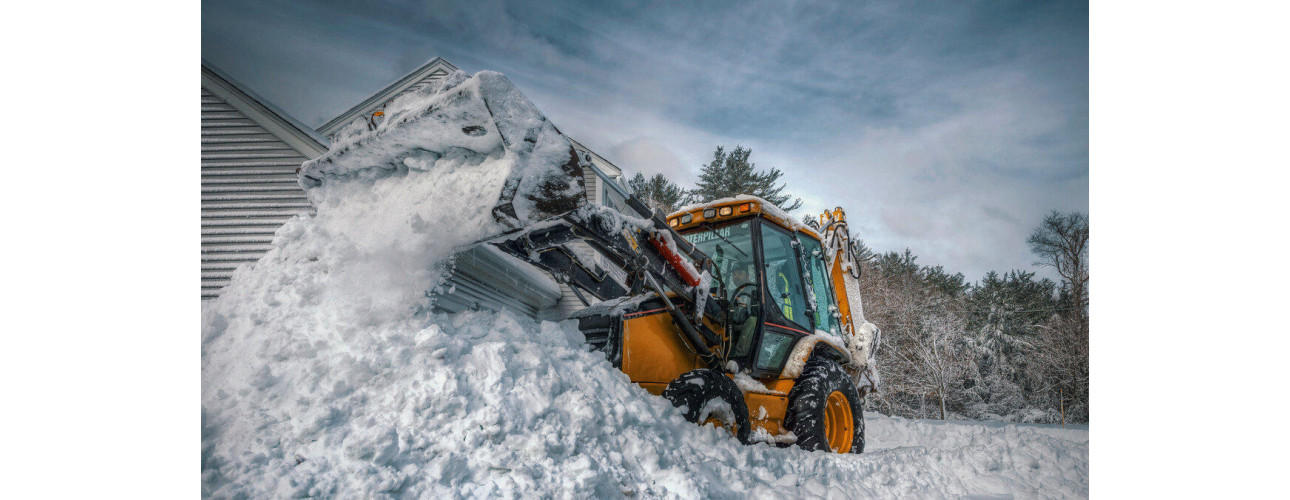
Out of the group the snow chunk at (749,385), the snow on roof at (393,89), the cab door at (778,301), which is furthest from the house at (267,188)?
the cab door at (778,301)

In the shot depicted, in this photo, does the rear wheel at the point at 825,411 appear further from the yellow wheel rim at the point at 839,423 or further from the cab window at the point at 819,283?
the cab window at the point at 819,283

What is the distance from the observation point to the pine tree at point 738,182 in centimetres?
1480

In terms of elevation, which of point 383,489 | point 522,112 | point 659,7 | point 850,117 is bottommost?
point 383,489

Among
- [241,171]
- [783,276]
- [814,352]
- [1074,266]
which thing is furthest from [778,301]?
[241,171]

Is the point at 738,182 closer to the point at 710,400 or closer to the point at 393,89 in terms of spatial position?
the point at 710,400

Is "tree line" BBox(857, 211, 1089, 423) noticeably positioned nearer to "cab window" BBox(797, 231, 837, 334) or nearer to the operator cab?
"cab window" BBox(797, 231, 837, 334)

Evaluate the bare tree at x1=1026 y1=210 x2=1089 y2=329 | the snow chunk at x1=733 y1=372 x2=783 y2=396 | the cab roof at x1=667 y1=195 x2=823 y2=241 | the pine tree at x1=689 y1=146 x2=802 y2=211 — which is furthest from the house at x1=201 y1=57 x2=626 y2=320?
the pine tree at x1=689 y1=146 x2=802 y2=211

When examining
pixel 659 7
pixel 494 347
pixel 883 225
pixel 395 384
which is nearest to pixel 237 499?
pixel 395 384

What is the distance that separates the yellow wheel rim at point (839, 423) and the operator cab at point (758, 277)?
0.47 meters

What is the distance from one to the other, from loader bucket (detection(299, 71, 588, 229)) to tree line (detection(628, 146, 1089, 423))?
90.7 inches

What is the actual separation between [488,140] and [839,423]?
3117 millimetres
